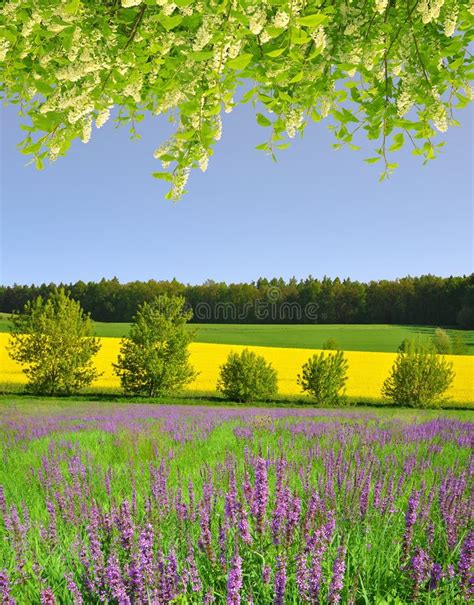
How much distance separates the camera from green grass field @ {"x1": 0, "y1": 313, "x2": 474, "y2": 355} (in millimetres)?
58594

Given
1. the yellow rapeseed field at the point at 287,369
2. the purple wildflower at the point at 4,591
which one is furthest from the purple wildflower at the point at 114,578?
the yellow rapeseed field at the point at 287,369

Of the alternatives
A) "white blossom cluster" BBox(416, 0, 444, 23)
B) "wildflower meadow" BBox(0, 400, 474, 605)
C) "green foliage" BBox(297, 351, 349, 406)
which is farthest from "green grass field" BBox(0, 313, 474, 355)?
"white blossom cluster" BBox(416, 0, 444, 23)

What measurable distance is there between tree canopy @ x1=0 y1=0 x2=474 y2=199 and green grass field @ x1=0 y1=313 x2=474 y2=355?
50.1 meters

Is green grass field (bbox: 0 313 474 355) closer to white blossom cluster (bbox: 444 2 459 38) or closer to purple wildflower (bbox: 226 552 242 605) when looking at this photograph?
white blossom cluster (bbox: 444 2 459 38)

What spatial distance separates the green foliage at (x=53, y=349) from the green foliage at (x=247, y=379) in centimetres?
853

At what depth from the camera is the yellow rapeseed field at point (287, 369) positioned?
3453 centimetres

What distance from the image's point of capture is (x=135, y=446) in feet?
23.7

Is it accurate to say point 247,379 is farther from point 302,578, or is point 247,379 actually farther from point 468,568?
point 302,578

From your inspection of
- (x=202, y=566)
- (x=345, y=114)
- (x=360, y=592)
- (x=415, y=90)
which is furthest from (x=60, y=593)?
(x=415, y=90)

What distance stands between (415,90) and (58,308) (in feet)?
97.3

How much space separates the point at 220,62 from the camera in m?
3.27

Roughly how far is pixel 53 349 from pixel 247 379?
38.3 ft

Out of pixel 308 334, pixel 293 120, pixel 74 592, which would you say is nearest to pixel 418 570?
pixel 74 592

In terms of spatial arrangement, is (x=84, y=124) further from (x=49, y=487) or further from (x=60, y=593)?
(x=60, y=593)
